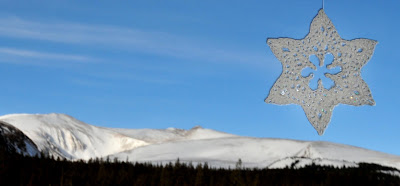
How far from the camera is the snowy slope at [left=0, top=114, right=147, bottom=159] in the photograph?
91.8 feet

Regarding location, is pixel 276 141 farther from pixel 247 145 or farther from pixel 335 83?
pixel 335 83

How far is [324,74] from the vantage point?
65.1 feet

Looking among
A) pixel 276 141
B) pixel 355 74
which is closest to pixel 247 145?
pixel 276 141

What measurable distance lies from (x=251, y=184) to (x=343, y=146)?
54.8 ft

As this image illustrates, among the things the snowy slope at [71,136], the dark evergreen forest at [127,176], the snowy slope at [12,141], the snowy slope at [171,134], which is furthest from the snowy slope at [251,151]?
the dark evergreen forest at [127,176]

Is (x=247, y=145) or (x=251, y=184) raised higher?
(x=247, y=145)

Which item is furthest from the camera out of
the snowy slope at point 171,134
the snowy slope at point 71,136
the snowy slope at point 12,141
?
the snowy slope at point 171,134

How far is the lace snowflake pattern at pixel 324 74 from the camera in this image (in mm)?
19703

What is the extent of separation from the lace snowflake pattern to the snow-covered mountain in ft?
6.95

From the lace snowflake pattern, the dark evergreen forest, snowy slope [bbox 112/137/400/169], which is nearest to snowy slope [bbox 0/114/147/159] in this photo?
snowy slope [bbox 112/137/400/169]

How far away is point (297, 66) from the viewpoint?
65.7ft

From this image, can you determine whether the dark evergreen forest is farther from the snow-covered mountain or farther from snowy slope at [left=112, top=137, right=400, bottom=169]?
snowy slope at [left=112, top=137, right=400, bottom=169]

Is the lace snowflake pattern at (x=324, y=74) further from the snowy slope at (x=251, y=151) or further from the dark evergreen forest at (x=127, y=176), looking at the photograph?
the dark evergreen forest at (x=127, y=176)

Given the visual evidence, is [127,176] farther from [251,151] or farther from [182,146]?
[182,146]
